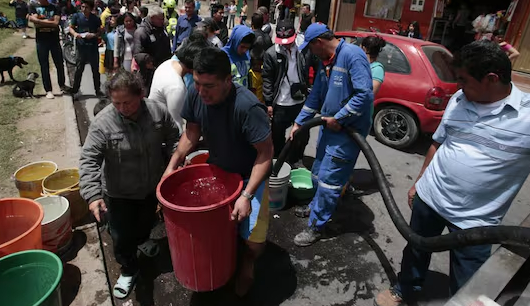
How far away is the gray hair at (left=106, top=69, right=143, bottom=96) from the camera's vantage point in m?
2.17

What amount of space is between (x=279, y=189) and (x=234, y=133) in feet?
5.67

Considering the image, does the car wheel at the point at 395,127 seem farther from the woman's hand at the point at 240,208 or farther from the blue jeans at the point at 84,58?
the blue jeans at the point at 84,58

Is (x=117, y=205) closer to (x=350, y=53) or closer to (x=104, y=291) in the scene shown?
(x=104, y=291)

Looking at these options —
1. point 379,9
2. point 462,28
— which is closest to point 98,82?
point 379,9

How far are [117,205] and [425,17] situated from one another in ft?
45.8

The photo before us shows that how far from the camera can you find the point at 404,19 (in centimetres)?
1338

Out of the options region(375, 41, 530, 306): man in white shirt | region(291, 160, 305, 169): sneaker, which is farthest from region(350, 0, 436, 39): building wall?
region(375, 41, 530, 306): man in white shirt

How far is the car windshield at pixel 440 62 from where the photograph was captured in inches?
214

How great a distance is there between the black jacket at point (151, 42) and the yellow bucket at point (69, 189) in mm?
2669

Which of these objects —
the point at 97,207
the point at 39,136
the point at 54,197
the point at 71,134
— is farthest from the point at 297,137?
the point at 39,136

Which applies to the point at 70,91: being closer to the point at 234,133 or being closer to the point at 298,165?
the point at 298,165

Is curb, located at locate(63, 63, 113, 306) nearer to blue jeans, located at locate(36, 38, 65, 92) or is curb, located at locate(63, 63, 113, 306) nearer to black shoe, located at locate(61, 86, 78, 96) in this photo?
blue jeans, located at locate(36, 38, 65, 92)

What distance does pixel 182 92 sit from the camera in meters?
3.16

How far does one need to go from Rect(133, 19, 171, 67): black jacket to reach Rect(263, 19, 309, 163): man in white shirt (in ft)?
7.60
